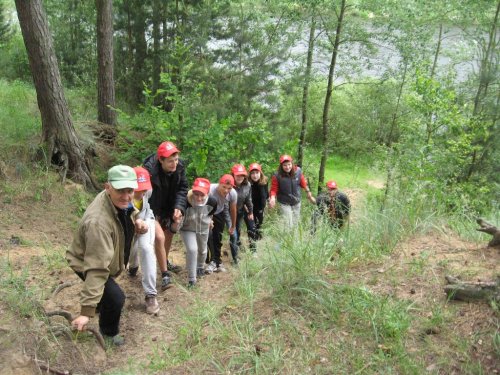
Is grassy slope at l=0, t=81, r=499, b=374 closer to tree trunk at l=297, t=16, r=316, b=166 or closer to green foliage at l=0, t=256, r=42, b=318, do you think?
green foliage at l=0, t=256, r=42, b=318

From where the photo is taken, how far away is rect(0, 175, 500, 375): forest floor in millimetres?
3176

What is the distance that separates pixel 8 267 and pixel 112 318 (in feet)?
5.50

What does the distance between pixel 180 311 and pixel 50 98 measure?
17.3ft

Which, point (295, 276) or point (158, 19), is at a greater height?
point (158, 19)

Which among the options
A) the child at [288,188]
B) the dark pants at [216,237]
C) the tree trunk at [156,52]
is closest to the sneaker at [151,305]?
the dark pants at [216,237]

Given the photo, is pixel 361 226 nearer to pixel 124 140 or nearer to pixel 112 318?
pixel 112 318

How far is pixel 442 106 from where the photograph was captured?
9875 mm

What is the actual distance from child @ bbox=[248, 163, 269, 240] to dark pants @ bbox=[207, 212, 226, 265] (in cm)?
94

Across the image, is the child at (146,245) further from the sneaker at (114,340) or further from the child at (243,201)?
the child at (243,201)

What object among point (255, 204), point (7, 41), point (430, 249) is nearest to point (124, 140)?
point (255, 204)

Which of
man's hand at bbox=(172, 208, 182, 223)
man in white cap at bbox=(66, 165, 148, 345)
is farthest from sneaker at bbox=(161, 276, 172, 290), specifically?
man in white cap at bbox=(66, 165, 148, 345)

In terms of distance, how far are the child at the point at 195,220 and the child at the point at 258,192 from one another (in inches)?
63.2

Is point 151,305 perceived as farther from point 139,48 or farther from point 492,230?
point 139,48

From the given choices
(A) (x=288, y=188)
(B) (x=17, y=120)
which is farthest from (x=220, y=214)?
(B) (x=17, y=120)
